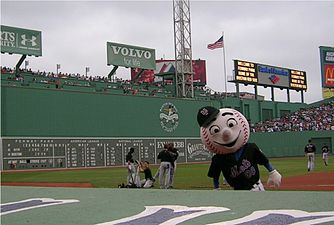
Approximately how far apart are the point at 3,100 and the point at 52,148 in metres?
4.71

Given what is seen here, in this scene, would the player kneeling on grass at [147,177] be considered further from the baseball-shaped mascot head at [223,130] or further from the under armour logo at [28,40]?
the under armour logo at [28,40]

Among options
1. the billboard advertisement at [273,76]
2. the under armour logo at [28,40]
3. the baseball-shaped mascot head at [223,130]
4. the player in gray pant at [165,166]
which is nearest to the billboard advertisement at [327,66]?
the billboard advertisement at [273,76]

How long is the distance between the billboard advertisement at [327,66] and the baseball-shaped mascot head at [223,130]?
58.0 m

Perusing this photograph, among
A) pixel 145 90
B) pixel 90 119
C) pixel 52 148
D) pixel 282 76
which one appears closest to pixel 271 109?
pixel 282 76

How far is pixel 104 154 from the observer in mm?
41094

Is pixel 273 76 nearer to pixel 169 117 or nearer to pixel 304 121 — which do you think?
pixel 304 121

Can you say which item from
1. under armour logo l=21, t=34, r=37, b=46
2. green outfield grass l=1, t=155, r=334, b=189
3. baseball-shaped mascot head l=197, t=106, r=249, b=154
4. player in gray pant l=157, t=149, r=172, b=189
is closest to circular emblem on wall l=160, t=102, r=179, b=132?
under armour logo l=21, t=34, r=37, b=46

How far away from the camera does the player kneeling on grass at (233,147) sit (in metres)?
7.48

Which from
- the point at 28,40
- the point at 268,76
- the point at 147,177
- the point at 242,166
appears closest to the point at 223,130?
the point at 242,166

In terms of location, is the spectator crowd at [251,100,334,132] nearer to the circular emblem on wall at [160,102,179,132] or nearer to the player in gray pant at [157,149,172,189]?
the circular emblem on wall at [160,102,179,132]

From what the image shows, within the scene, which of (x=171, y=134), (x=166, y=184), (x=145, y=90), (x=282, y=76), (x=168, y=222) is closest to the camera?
(x=168, y=222)

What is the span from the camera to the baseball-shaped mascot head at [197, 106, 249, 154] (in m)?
7.49

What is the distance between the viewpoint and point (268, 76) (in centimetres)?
6750

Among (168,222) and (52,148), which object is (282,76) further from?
(168,222)
